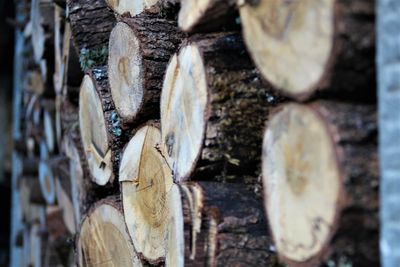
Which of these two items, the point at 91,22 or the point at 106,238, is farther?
the point at 91,22

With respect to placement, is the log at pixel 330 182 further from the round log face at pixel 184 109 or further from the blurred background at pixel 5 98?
the blurred background at pixel 5 98

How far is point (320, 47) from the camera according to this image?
96cm

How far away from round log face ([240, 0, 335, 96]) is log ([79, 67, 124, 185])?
70 cm

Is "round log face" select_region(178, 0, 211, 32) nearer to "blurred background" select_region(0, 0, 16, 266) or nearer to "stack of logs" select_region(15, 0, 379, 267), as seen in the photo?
"stack of logs" select_region(15, 0, 379, 267)

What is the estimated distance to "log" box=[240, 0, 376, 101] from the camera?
0.95m

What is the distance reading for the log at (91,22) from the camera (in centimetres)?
194

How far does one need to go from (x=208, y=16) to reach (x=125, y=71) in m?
0.43

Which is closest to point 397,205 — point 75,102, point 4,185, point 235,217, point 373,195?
point 373,195

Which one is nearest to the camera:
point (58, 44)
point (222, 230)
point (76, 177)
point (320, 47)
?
point (320, 47)

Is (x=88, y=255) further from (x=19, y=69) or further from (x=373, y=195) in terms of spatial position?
(x=19, y=69)

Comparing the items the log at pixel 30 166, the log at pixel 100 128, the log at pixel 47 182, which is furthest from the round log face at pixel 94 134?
the log at pixel 30 166

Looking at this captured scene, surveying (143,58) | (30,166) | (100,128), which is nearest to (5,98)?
(30,166)

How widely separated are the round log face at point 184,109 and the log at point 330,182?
23 cm

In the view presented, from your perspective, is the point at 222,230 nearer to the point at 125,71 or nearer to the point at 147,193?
the point at 147,193
